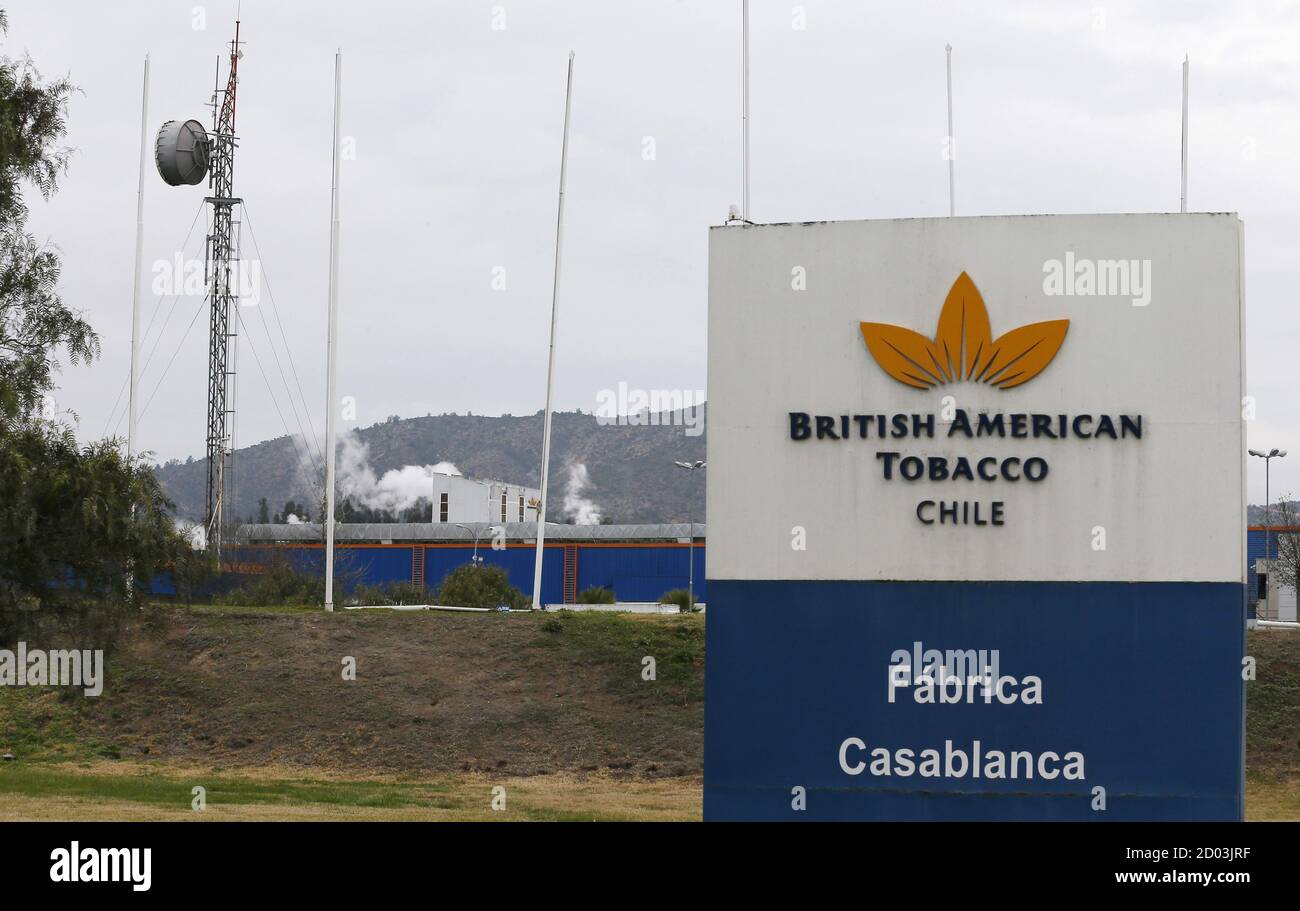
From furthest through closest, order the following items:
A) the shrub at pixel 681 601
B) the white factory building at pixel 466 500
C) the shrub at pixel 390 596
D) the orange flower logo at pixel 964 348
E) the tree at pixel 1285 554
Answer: the white factory building at pixel 466 500 < the tree at pixel 1285 554 < the shrub at pixel 681 601 < the shrub at pixel 390 596 < the orange flower logo at pixel 964 348

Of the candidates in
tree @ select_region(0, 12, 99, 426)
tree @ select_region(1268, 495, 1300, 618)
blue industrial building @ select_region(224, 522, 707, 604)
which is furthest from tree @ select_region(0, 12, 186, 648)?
tree @ select_region(1268, 495, 1300, 618)

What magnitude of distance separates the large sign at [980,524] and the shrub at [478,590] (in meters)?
30.4

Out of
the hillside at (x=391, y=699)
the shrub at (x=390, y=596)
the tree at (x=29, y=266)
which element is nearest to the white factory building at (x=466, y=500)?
the shrub at (x=390, y=596)

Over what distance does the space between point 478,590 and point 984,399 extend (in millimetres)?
32142

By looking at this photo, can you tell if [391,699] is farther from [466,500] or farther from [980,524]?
[466,500]

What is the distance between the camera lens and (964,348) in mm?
15195

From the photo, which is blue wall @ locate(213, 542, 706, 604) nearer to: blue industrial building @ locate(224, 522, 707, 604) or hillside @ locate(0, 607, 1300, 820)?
blue industrial building @ locate(224, 522, 707, 604)

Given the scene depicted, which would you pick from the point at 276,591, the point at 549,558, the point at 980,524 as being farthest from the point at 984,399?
the point at 549,558

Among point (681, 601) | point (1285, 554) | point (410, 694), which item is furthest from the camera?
point (1285, 554)

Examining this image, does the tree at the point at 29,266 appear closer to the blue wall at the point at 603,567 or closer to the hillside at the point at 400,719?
the hillside at the point at 400,719

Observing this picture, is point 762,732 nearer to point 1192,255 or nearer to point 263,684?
point 1192,255

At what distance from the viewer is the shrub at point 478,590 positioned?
149 ft

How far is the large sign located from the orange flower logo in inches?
0.9
